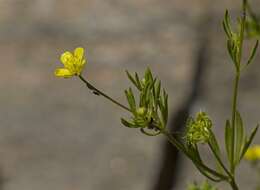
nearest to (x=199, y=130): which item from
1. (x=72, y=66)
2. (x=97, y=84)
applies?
(x=72, y=66)

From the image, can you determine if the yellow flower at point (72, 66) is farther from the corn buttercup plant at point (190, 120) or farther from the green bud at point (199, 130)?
the green bud at point (199, 130)

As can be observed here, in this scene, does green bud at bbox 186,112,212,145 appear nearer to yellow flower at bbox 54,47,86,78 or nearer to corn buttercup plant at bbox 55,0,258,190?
corn buttercup plant at bbox 55,0,258,190

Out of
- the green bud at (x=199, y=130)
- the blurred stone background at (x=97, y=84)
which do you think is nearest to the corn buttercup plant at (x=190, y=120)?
the green bud at (x=199, y=130)

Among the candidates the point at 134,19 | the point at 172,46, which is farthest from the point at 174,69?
the point at 134,19

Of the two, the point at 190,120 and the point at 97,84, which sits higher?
the point at 190,120

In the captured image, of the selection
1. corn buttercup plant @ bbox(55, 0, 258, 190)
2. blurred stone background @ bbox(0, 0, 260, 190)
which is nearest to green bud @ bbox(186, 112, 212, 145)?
corn buttercup plant @ bbox(55, 0, 258, 190)

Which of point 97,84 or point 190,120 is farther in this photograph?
point 97,84

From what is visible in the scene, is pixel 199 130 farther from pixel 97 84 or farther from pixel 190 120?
pixel 97 84

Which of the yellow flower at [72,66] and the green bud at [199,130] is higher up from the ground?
the yellow flower at [72,66]
